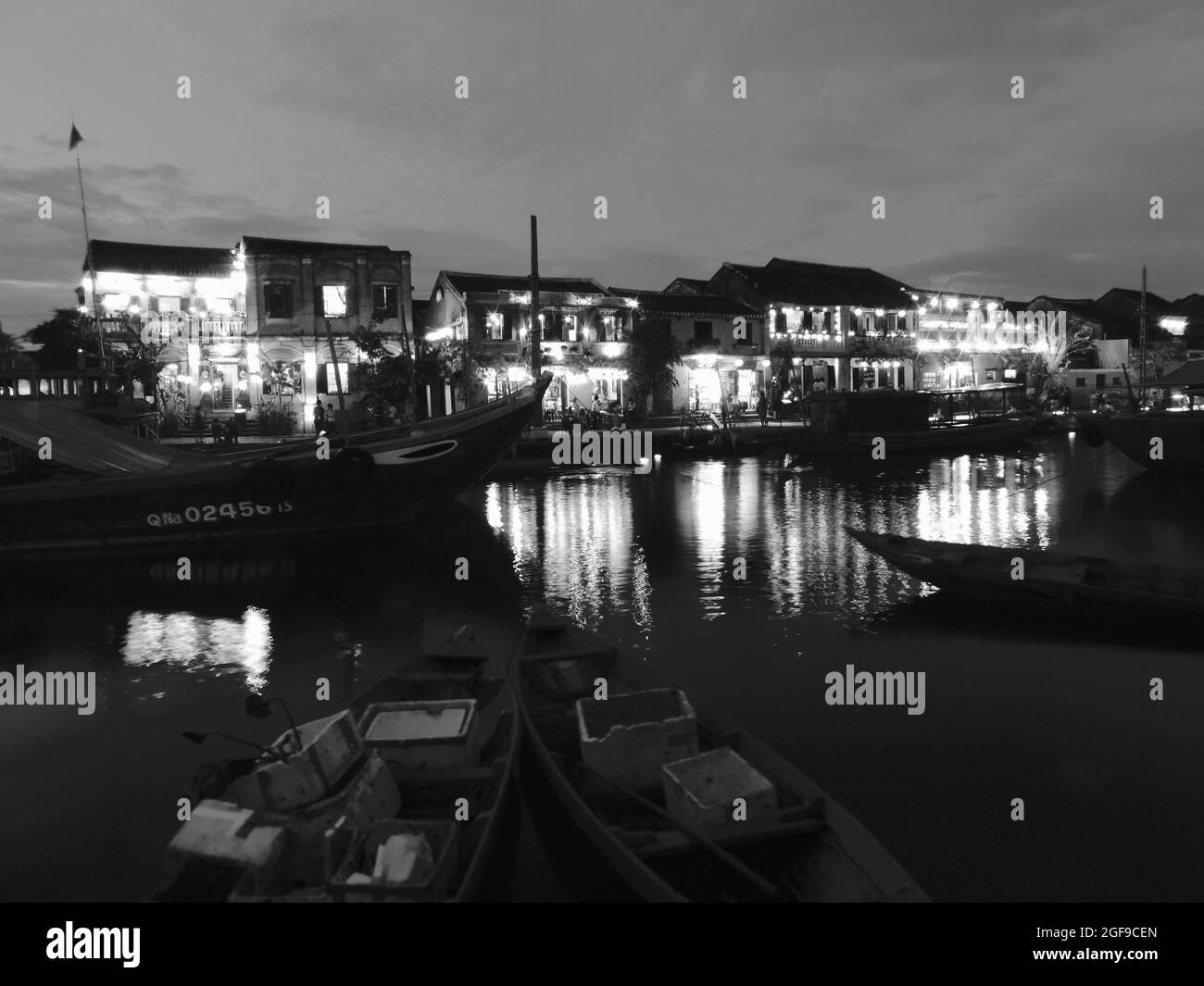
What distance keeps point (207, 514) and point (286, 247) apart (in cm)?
2268

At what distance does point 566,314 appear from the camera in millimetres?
41781

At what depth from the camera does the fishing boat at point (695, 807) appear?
483 centimetres

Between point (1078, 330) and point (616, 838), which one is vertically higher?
point (1078, 330)

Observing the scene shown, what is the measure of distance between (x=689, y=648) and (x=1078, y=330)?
208 ft

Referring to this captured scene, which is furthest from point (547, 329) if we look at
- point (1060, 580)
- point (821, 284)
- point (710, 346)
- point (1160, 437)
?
point (1060, 580)

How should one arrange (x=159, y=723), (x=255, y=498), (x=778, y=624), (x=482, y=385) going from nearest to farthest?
1. (x=159, y=723)
2. (x=778, y=624)
3. (x=255, y=498)
4. (x=482, y=385)

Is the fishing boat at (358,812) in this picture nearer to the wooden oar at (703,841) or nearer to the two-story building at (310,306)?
the wooden oar at (703,841)

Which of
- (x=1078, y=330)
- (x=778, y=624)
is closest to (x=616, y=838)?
(x=778, y=624)

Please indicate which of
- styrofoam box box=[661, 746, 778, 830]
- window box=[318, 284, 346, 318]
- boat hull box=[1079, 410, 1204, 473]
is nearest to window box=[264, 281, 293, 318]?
window box=[318, 284, 346, 318]

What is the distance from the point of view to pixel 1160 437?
2842 centimetres

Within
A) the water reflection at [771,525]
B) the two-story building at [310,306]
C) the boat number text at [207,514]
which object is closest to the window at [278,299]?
the two-story building at [310,306]

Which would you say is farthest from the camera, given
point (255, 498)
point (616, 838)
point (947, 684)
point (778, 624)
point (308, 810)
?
point (255, 498)

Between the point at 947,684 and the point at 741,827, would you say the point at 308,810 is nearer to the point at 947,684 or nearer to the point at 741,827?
the point at 741,827

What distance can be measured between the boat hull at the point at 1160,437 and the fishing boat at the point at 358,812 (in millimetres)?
28287
